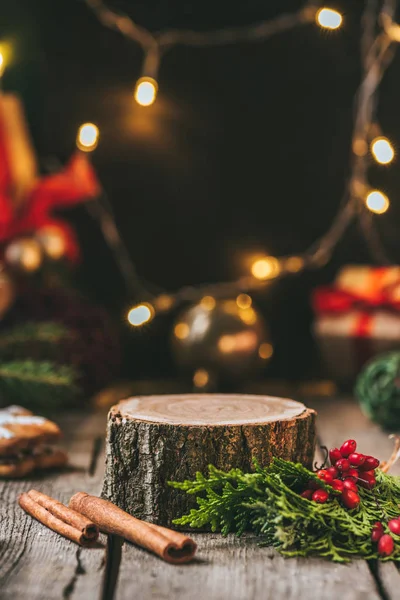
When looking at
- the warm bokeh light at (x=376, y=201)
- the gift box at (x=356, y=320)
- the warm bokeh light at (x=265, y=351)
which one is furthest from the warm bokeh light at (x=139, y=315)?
the warm bokeh light at (x=376, y=201)

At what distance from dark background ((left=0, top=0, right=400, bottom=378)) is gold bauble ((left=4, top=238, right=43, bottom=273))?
1.45 feet

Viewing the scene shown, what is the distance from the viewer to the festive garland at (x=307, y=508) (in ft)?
3.21

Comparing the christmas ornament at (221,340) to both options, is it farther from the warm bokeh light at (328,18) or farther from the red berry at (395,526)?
the red berry at (395,526)

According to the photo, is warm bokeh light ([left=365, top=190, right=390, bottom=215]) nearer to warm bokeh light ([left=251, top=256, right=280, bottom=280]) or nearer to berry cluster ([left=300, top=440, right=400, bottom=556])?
warm bokeh light ([left=251, top=256, right=280, bottom=280])

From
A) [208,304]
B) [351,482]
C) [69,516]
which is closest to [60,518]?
[69,516]

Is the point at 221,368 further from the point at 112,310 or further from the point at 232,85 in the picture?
the point at 232,85

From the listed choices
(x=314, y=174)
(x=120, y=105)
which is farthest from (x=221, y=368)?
(x=120, y=105)

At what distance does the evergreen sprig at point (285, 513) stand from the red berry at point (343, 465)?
0.14 ft

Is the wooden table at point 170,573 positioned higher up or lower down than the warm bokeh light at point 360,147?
lower down

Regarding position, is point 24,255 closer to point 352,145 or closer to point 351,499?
point 352,145

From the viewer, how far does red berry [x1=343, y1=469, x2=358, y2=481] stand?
3.52 ft

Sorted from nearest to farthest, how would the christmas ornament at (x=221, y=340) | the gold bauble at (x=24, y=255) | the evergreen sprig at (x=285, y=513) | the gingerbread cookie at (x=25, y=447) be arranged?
the evergreen sprig at (x=285, y=513), the gingerbread cookie at (x=25, y=447), the gold bauble at (x=24, y=255), the christmas ornament at (x=221, y=340)

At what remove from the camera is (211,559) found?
96 centimetres

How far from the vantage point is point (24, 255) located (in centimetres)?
202
